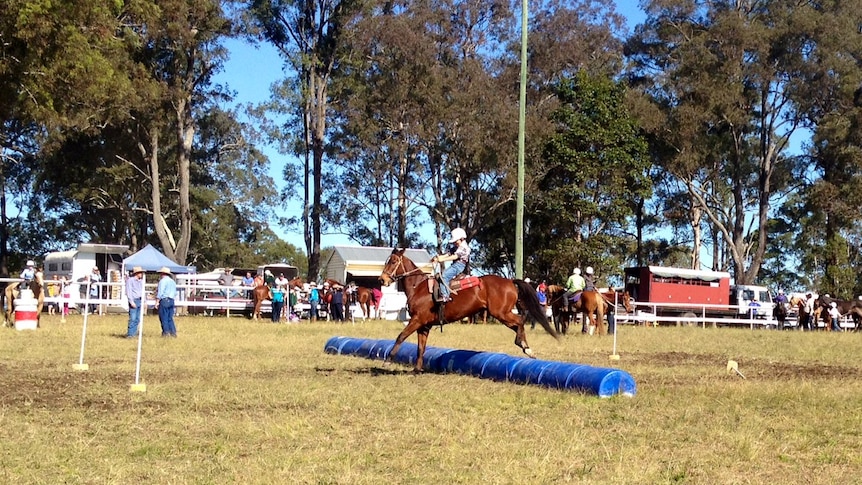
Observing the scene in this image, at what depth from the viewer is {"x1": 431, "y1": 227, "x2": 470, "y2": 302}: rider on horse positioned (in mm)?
16391

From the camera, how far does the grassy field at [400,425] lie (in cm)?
795

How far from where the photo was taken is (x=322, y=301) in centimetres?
4366

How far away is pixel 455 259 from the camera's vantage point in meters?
16.5

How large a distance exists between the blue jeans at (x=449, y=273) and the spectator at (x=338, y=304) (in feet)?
76.1

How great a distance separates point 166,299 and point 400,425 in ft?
51.1

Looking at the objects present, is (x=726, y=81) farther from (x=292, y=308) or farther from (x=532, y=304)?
(x=532, y=304)

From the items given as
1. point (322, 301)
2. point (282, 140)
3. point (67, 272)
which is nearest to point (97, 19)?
point (322, 301)

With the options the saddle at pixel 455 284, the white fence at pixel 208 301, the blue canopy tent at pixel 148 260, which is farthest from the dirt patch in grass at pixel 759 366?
the blue canopy tent at pixel 148 260

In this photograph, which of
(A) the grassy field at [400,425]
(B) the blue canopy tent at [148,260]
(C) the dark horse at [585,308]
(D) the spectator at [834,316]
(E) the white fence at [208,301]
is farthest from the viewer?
(D) the spectator at [834,316]

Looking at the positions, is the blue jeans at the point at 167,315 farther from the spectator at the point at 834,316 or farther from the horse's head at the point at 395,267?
the spectator at the point at 834,316

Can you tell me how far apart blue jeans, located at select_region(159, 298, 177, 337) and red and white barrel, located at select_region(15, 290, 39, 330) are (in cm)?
522

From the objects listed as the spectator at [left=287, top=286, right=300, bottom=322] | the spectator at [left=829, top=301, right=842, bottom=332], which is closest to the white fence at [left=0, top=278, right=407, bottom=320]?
the spectator at [left=287, top=286, right=300, bottom=322]

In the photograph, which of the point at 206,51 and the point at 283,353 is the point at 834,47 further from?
the point at 283,353

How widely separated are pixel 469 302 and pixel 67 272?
41414mm
